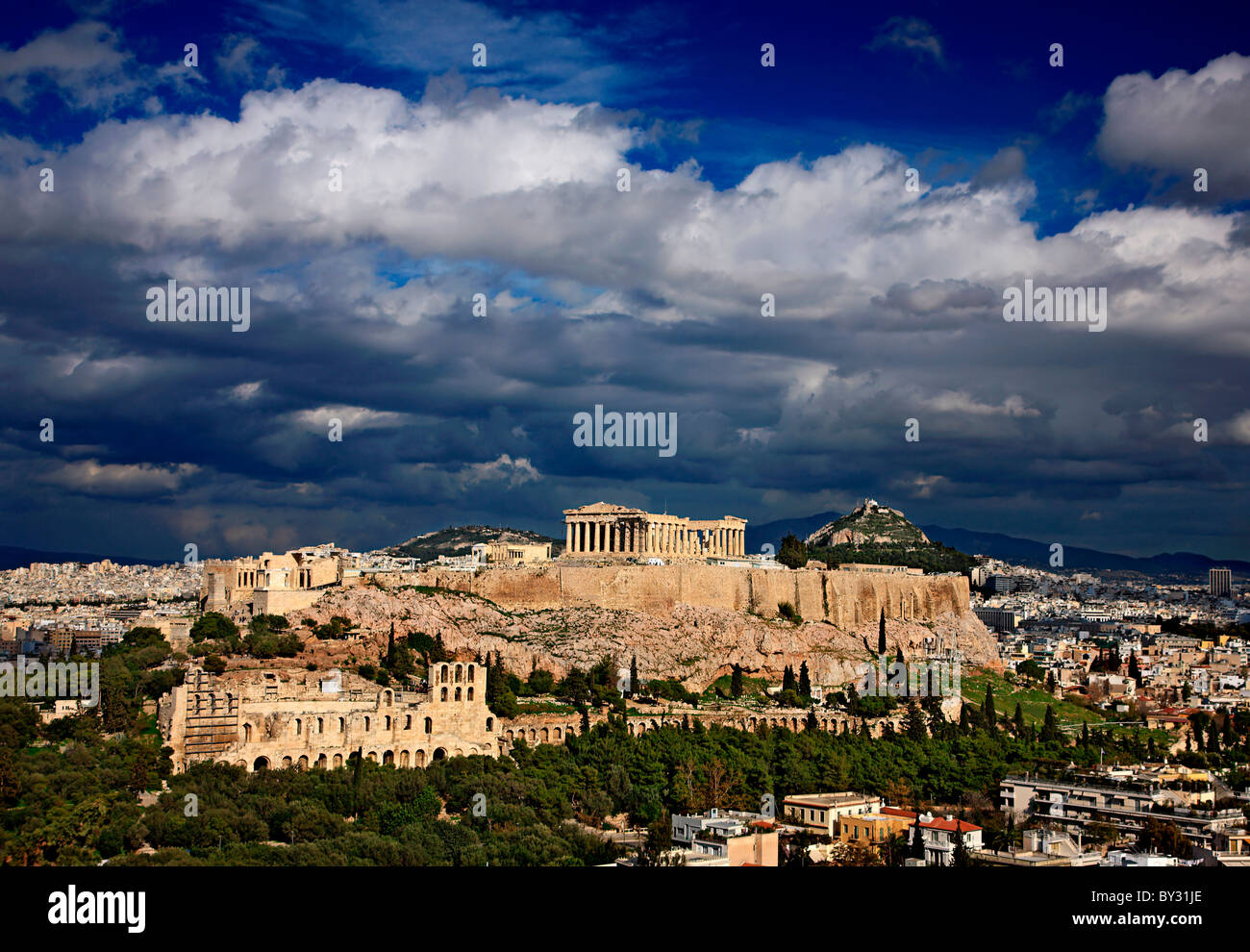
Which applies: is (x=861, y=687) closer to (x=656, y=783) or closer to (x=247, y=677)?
(x=656, y=783)

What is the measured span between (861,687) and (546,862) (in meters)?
35.9

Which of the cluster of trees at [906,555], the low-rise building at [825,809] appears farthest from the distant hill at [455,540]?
the low-rise building at [825,809]

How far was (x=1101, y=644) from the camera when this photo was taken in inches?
4035

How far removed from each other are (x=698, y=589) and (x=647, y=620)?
545 cm

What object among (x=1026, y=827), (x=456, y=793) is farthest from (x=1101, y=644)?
(x=456, y=793)

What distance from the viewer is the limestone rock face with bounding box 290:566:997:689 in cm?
5156

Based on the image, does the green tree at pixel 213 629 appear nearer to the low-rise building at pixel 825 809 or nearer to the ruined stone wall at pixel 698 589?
the ruined stone wall at pixel 698 589

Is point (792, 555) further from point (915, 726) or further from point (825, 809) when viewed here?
point (825, 809)

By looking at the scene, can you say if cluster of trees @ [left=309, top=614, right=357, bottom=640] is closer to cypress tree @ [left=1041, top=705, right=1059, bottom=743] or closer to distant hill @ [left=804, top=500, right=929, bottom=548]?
cypress tree @ [left=1041, top=705, right=1059, bottom=743]

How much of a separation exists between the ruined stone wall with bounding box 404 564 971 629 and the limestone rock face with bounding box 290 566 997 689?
0.22 ft

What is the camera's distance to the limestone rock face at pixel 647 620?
51.6 m

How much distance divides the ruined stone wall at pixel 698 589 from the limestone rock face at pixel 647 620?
0.07 m

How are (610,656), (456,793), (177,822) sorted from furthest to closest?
1. (610,656)
2. (456,793)
3. (177,822)

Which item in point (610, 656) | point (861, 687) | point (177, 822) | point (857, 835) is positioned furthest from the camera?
point (861, 687)
